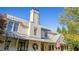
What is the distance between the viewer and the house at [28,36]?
274 cm

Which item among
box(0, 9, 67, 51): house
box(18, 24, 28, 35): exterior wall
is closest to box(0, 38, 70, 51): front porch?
box(0, 9, 67, 51): house

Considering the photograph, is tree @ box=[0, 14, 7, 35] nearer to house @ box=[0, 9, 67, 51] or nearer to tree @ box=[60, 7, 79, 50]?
house @ box=[0, 9, 67, 51]

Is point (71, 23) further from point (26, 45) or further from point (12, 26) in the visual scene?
point (12, 26)

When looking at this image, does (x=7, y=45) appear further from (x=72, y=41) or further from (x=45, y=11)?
(x=72, y=41)

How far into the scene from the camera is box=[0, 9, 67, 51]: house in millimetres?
2736

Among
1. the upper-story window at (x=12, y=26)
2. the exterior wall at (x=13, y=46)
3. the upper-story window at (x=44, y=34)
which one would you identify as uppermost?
the upper-story window at (x=12, y=26)

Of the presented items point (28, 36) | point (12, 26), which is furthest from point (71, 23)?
point (12, 26)

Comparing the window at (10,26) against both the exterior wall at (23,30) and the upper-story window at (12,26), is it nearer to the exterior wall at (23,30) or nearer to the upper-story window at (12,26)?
the upper-story window at (12,26)

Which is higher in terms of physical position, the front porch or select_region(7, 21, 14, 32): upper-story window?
select_region(7, 21, 14, 32): upper-story window

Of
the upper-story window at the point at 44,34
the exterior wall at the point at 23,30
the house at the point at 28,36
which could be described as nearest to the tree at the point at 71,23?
Result: the house at the point at 28,36

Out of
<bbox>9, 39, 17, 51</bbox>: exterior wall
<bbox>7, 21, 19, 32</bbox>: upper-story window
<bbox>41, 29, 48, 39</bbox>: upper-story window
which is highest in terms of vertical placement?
<bbox>7, 21, 19, 32</bbox>: upper-story window
